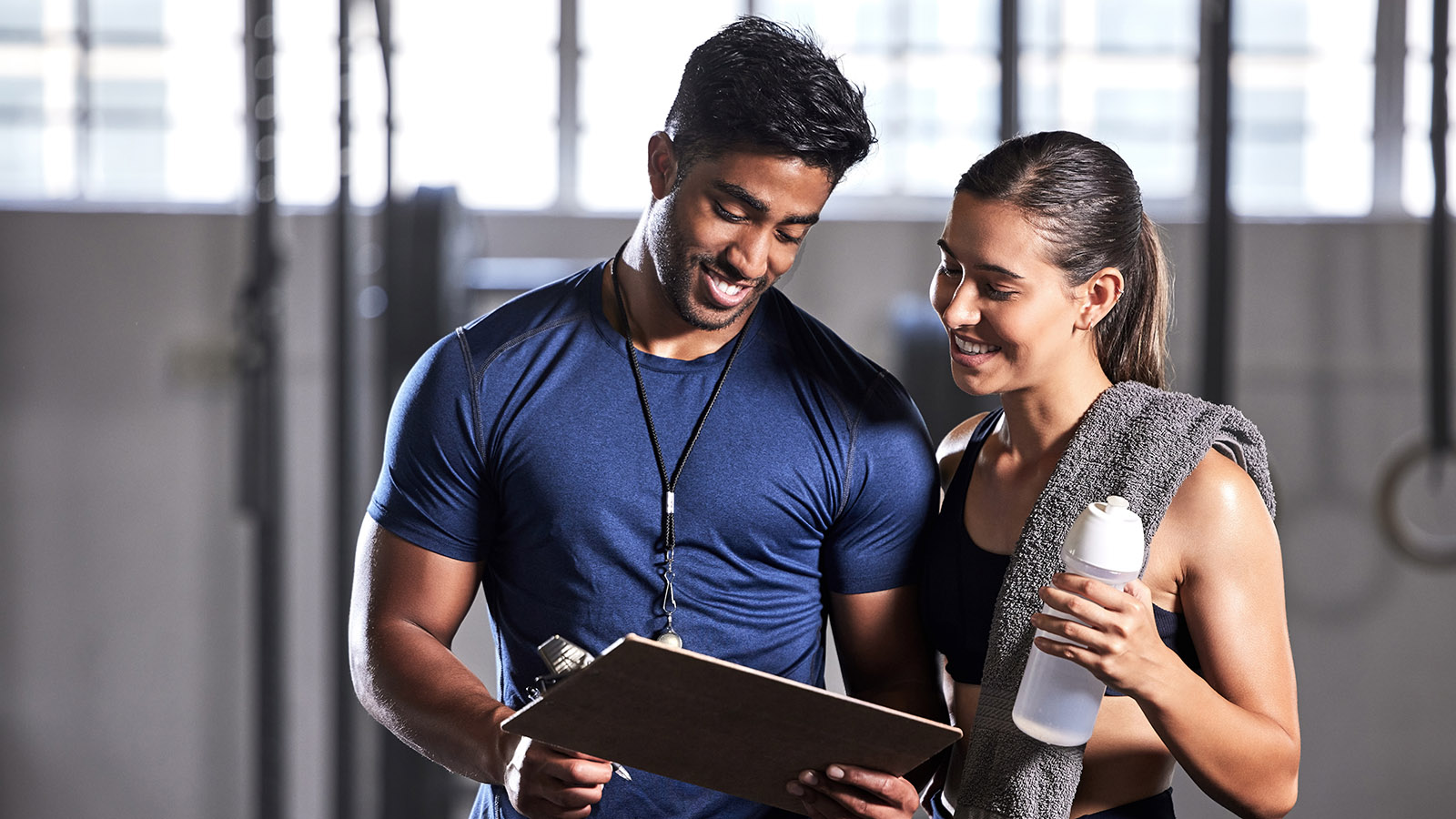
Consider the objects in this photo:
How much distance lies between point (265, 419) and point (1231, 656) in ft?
8.77

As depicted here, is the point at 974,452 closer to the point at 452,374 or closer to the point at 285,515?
the point at 452,374

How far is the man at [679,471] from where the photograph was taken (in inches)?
41.6

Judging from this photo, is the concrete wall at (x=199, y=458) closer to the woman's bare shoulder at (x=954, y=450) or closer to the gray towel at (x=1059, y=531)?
the woman's bare shoulder at (x=954, y=450)

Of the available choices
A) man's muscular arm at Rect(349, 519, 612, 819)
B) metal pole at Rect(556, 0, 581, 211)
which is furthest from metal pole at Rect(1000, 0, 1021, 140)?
man's muscular arm at Rect(349, 519, 612, 819)

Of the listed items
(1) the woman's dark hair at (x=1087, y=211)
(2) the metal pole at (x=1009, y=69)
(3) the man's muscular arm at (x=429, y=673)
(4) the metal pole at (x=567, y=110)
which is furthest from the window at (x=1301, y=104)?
(3) the man's muscular arm at (x=429, y=673)

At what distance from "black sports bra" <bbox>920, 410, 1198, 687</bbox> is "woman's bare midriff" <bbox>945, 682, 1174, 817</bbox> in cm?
2

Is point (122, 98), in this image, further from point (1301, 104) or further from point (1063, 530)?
point (1301, 104)

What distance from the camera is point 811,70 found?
1.08 meters

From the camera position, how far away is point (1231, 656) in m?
0.91

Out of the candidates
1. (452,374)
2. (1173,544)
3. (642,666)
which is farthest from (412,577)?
(1173,544)

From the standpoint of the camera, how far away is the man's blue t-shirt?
3.50ft

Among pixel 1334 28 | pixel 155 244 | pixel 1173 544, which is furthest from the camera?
pixel 1334 28

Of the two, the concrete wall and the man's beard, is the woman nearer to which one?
the man's beard

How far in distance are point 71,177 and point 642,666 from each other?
11.4 feet
